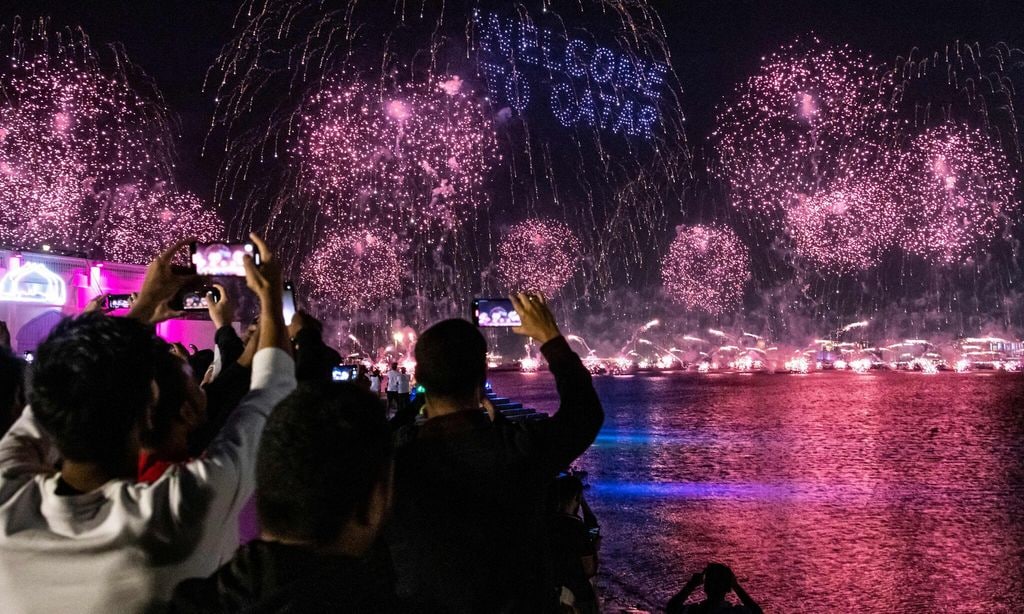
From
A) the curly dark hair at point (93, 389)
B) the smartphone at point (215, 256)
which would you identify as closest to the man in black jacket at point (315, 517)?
the curly dark hair at point (93, 389)

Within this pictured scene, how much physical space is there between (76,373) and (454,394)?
110 centimetres

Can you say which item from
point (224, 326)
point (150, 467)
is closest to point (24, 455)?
point (150, 467)

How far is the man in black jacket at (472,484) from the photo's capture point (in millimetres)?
2203

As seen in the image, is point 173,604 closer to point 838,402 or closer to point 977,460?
point 977,460

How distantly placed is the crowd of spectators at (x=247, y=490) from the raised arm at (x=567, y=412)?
2cm

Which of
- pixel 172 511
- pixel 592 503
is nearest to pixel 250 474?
pixel 172 511

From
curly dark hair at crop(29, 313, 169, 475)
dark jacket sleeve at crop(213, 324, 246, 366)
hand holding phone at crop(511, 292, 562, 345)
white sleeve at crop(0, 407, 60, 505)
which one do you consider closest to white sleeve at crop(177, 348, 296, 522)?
curly dark hair at crop(29, 313, 169, 475)

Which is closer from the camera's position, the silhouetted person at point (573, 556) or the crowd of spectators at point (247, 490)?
the crowd of spectators at point (247, 490)

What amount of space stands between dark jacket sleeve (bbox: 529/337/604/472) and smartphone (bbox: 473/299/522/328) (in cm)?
93

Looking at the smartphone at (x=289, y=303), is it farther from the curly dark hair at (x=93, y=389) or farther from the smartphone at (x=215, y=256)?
the curly dark hair at (x=93, y=389)

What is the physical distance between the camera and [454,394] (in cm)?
246

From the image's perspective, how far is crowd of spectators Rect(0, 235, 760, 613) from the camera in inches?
57.2

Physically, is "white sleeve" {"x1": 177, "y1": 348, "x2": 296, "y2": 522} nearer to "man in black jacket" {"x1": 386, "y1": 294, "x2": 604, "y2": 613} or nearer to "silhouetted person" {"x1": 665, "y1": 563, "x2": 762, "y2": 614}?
"man in black jacket" {"x1": 386, "y1": 294, "x2": 604, "y2": 613}

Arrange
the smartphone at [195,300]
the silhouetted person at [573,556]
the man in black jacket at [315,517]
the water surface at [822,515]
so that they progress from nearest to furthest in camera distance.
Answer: the man in black jacket at [315,517], the smartphone at [195,300], the silhouetted person at [573,556], the water surface at [822,515]
